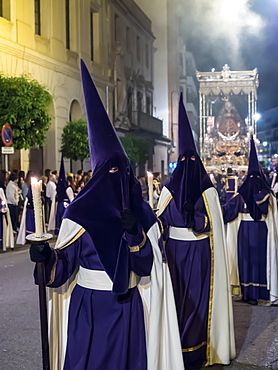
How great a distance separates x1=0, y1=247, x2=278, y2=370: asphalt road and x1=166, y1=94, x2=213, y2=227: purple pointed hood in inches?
62.5

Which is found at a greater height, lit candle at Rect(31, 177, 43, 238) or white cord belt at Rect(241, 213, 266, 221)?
lit candle at Rect(31, 177, 43, 238)

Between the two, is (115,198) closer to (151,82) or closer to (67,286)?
(67,286)

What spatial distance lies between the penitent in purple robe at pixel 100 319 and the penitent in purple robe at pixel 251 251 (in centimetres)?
403

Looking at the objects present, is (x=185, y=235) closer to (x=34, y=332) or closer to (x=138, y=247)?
(x=138, y=247)

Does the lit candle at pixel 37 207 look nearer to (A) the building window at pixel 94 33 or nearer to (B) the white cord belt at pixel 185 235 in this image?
(B) the white cord belt at pixel 185 235

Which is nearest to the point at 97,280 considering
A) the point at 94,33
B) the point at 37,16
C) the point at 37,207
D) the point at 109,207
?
the point at 109,207

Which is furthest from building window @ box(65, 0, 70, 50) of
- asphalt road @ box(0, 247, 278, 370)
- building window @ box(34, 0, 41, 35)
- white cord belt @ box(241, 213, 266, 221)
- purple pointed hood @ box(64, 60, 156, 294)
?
purple pointed hood @ box(64, 60, 156, 294)

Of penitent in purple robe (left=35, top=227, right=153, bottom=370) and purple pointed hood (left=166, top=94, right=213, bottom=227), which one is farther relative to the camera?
purple pointed hood (left=166, top=94, right=213, bottom=227)

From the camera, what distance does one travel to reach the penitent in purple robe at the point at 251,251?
7141mm

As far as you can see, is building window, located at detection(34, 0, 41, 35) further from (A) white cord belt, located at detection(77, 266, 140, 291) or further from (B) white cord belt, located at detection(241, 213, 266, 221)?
(A) white cord belt, located at detection(77, 266, 140, 291)

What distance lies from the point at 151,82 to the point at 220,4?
7289mm

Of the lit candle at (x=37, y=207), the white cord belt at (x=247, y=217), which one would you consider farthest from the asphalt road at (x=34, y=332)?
the lit candle at (x=37, y=207)

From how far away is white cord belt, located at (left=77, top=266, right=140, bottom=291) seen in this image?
3369 millimetres

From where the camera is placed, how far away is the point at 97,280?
3.38m
